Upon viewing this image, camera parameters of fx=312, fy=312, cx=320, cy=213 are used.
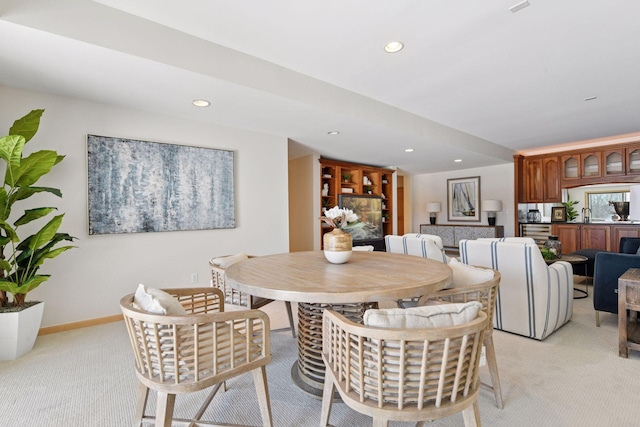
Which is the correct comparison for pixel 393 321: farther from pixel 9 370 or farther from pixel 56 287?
pixel 56 287

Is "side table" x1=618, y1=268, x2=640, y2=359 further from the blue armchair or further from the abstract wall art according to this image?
the abstract wall art

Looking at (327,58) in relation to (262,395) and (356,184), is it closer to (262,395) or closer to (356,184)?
(262,395)

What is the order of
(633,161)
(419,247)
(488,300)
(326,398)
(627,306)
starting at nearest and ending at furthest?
1. (326,398)
2. (488,300)
3. (627,306)
4. (419,247)
5. (633,161)

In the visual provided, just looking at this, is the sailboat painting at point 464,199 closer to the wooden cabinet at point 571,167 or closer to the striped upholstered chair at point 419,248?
the wooden cabinet at point 571,167

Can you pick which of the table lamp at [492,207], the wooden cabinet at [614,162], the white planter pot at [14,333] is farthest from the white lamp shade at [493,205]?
the white planter pot at [14,333]

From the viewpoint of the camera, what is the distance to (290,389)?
1.96 meters

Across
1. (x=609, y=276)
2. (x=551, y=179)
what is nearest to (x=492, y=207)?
(x=551, y=179)

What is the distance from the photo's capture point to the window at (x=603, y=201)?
19.7ft

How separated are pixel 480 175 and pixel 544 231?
1860 mm

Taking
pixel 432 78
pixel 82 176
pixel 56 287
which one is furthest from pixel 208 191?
Result: pixel 432 78

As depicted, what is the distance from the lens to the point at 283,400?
185 cm

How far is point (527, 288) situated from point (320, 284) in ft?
6.88

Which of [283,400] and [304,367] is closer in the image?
[283,400]

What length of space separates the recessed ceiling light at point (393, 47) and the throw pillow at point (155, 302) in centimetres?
245
